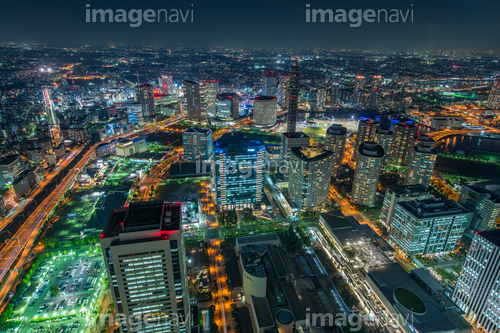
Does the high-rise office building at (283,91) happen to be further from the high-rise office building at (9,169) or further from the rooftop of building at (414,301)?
the rooftop of building at (414,301)

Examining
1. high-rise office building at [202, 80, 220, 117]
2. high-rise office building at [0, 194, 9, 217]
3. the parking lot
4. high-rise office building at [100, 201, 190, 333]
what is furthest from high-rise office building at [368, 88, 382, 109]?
high-rise office building at [0, 194, 9, 217]

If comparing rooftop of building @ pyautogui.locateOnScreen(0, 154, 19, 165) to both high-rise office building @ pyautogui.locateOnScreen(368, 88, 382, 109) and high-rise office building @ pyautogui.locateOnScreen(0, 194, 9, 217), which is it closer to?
high-rise office building @ pyautogui.locateOnScreen(0, 194, 9, 217)

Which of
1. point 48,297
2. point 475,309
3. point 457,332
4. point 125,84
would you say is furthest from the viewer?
point 125,84

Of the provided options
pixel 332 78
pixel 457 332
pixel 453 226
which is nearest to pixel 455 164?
pixel 453 226

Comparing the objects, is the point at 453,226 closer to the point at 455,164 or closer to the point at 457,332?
the point at 457,332

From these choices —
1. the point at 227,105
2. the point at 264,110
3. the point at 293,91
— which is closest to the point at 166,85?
the point at 227,105
